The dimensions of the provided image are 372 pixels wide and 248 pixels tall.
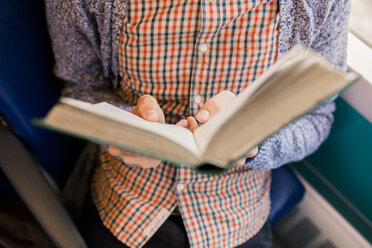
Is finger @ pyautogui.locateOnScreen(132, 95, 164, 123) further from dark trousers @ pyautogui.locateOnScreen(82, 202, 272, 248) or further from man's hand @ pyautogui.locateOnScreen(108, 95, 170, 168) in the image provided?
dark trousers @ pyautogui.locateOnScreen(82, 202, 272, 248)

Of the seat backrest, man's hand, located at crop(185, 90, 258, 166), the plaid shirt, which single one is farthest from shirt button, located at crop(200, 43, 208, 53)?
the seat backrest

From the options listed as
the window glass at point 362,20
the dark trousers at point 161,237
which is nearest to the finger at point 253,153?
Answer: the dark trousers at point 161,237

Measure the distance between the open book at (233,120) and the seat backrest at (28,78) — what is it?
32cm

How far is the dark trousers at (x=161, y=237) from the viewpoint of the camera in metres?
0.73

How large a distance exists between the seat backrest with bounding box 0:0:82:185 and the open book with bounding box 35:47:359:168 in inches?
12.5

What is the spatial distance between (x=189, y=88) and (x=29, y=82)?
0.33m

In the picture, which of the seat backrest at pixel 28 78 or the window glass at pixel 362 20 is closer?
the seat backrest at pixel 28 78

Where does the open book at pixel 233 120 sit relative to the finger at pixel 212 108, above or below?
above

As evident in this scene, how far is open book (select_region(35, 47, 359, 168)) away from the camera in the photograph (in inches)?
14.4

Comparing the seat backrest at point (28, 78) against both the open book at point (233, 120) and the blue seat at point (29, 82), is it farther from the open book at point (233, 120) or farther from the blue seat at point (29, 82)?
the open book at point (233, 120)

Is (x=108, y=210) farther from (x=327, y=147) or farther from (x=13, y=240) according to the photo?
(x=327, y=147)

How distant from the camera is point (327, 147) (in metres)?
0.96

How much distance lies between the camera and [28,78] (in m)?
0.70

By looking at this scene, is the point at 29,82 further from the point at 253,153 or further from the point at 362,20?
the point at 362,20
